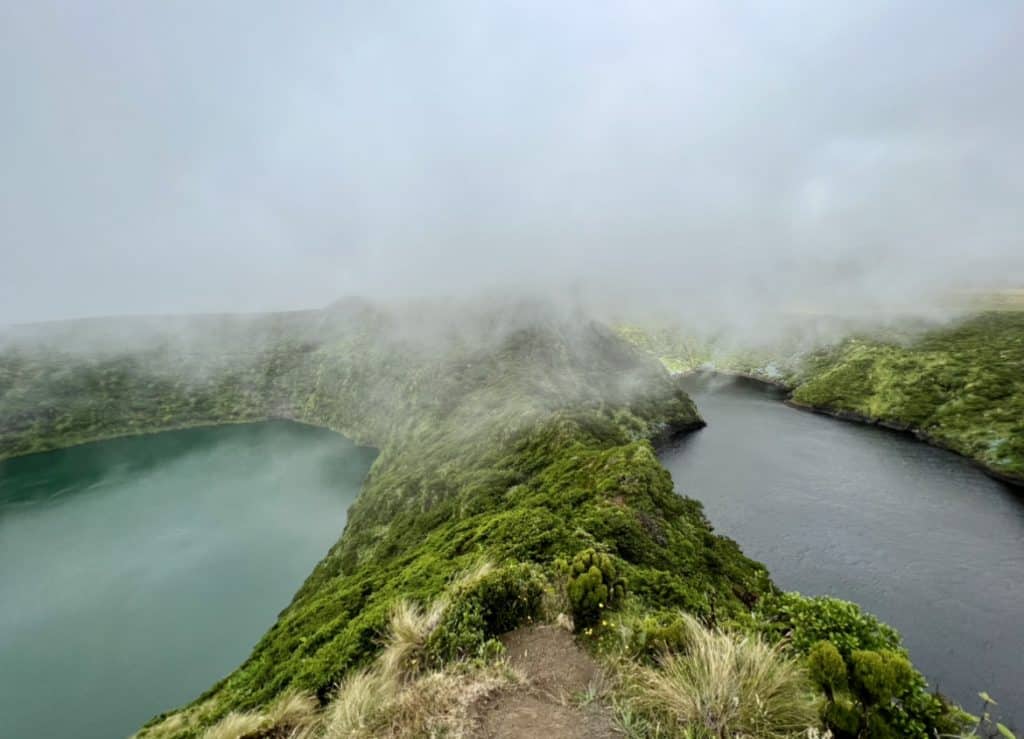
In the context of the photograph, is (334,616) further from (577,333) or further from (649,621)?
(577,333)

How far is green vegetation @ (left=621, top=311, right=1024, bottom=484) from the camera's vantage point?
81500 mm

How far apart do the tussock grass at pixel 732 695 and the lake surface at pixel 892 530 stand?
1757 inches

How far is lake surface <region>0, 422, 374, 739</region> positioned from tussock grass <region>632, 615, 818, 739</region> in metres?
53.8

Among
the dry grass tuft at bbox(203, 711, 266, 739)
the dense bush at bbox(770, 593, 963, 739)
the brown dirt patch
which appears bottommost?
the dry grass tuft at bbox(203, 711, 266, 739)

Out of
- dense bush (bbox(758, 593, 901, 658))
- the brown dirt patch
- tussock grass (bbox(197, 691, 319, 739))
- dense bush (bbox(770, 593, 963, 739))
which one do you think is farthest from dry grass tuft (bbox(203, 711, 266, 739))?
dense bush (bbox(758, 593, 901, 658))

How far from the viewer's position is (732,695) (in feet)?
22.3

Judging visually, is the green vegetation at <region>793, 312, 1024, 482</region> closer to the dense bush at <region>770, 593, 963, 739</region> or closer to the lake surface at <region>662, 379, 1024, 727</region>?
the lake surface at <region>662, 379, 1024, 727</region>

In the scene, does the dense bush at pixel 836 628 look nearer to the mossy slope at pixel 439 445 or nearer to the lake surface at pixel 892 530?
the mossy slope at pixel 439 445

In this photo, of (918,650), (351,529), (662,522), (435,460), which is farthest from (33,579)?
(918,650)

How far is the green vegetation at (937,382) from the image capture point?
81.5m

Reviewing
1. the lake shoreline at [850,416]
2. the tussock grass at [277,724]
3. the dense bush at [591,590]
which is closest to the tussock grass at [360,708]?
the tussock grass at [277,724]

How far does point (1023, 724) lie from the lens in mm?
31719

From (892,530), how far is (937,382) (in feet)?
225

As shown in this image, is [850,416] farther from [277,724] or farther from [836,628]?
[277,724]
